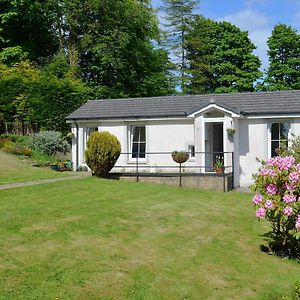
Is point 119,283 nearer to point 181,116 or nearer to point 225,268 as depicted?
point 225,268

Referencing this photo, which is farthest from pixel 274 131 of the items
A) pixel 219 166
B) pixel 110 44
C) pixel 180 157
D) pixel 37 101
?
pixel 110 44

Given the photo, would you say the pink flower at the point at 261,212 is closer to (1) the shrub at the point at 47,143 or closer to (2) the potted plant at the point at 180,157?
(2) the potted plant at the point at 180,157

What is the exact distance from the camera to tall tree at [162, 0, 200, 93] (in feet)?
168

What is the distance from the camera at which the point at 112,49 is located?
4012 cm

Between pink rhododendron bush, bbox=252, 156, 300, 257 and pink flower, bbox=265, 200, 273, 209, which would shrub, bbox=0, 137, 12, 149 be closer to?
pink rhododendron bush, bbox=252, 156, 300, 257

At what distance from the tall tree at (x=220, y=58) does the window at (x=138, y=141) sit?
27.3 metres

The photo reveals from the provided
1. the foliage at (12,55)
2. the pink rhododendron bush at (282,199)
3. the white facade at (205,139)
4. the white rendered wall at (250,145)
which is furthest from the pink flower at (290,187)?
the foliage at (12,55)

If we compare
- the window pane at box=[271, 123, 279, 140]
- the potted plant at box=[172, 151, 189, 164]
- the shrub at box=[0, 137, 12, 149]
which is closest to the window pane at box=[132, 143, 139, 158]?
the potted plant at box=[172, 151, 189, 164]

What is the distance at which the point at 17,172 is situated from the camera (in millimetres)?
21156

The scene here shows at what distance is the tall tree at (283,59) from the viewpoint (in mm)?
51062

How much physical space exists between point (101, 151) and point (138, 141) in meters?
4.08

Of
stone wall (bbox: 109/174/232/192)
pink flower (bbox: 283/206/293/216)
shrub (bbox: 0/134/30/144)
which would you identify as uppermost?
shrub (bbox: 0/134/30/144)

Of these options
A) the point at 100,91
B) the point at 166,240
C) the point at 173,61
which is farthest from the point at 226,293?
the point at 173,61

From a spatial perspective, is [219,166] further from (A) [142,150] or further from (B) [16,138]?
(B) [16,138]
